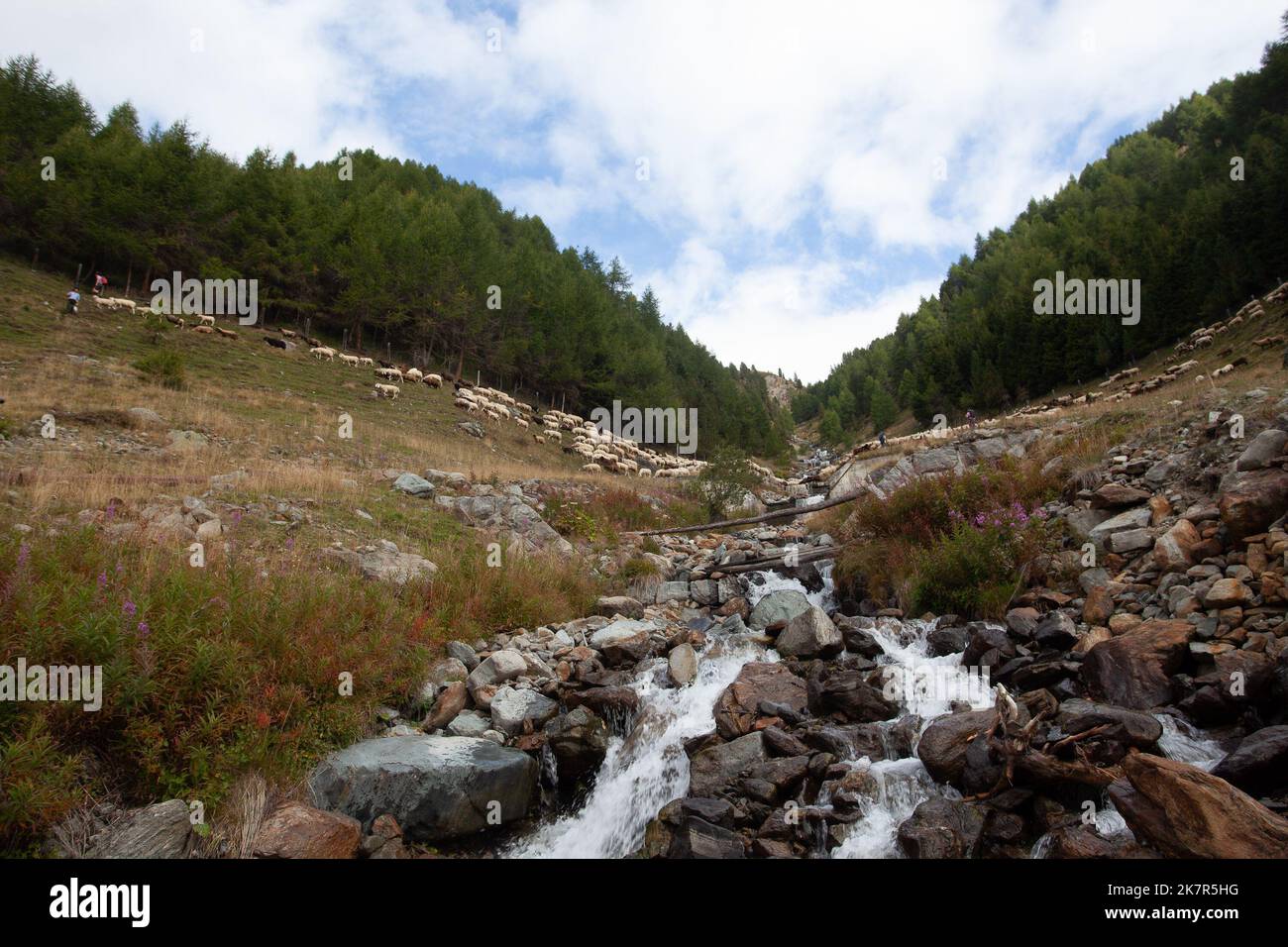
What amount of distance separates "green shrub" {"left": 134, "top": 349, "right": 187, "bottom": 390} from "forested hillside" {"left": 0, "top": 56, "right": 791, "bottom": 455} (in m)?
26.5

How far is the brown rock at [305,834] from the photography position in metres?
3.86

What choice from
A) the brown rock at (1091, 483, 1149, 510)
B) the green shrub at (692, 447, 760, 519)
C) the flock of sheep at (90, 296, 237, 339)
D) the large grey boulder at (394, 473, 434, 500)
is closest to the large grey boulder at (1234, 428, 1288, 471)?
the brown rock at (1091, 483, 1149, 510)

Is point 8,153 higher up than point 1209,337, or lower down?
higher up

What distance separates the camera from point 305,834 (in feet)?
13.0

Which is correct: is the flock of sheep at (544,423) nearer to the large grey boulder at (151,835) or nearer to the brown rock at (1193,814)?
the large grey boulder at (151,835)

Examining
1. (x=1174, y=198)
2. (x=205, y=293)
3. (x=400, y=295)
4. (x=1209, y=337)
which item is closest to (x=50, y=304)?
(x=205, y=293)

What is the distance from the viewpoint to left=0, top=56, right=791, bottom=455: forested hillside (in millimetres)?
40844

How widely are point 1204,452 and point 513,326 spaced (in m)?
55.2

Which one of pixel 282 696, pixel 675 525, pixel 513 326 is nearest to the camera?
pixel 282 696

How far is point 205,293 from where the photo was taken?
43.2 m

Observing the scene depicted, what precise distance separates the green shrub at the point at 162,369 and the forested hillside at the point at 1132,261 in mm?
67568

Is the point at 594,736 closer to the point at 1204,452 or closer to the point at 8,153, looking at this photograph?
the point at 1204,452

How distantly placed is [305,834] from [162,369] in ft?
85.3

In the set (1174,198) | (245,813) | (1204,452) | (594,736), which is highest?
(1174,198)
